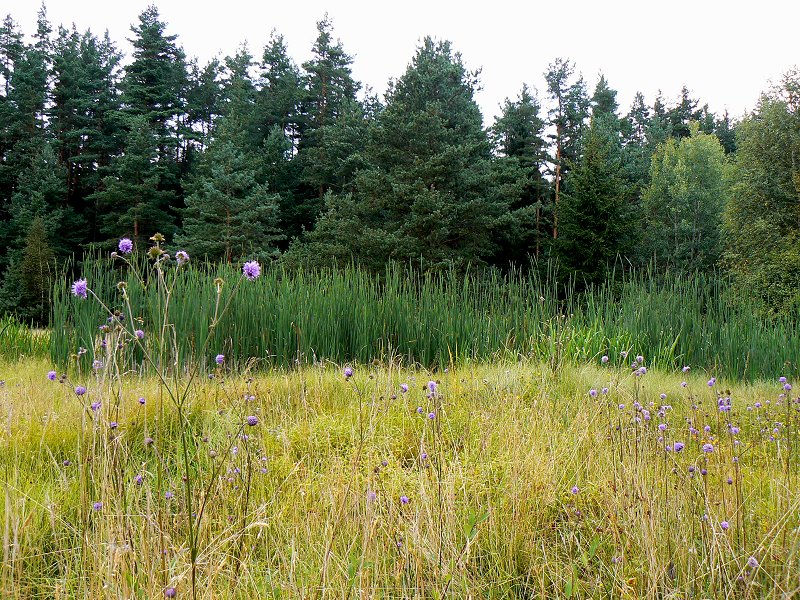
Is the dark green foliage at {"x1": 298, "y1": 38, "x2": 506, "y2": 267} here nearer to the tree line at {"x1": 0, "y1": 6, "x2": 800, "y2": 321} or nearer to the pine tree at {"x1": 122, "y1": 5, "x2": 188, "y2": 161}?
the tree line at {"x1": 0, "y1": 6, "x2": 800, "y2": 321}

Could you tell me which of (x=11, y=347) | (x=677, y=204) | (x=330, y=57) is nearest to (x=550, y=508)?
(x=11, y=347)

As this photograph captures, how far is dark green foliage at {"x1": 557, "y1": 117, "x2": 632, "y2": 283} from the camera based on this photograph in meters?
19.8

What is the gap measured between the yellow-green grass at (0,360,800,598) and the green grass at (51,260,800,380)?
69.4 inches

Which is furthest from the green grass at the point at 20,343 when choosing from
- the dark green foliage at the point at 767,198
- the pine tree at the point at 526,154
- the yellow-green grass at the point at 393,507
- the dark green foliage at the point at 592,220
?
the pine tree at the point at 526,154

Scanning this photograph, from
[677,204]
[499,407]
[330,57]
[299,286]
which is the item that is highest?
[330,57]

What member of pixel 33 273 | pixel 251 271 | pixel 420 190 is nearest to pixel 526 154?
pixel 420 190

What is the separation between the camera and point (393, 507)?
2.10 meters

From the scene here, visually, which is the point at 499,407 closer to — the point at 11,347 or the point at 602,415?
the point at 602,415

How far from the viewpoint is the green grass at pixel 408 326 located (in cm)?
577

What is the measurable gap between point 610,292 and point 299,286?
4257mm

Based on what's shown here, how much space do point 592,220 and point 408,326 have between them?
15.6 m

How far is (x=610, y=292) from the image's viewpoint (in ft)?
25.2

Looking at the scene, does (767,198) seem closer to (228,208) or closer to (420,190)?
(420,190)

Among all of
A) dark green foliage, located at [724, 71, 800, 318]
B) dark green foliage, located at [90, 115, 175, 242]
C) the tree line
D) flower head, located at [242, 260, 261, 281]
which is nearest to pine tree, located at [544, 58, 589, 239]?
the tree line
